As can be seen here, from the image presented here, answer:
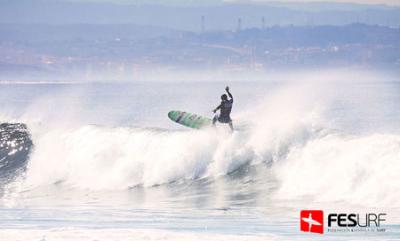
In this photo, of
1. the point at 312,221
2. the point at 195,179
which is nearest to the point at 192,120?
the point at 195,179

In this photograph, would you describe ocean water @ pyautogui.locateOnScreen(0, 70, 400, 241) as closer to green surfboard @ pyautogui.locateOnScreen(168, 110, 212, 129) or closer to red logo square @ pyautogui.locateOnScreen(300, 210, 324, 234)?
red logo square @ pyautogui.locateOnScreen(300, 210, 324, 234)

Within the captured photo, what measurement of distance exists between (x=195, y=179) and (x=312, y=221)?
925 centimetres

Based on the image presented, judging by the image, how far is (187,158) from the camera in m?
31.7

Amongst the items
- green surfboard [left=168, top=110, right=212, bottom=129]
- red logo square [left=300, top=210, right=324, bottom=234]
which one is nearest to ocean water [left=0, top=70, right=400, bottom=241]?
red logo square [left=300, top=210, right=324, bottom=234]

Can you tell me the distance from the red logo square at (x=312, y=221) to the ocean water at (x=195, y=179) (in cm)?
30

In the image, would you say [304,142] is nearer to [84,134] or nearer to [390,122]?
[84,134]

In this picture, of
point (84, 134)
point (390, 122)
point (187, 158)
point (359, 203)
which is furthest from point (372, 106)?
point (359, 203)

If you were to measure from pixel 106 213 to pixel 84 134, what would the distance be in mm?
14495

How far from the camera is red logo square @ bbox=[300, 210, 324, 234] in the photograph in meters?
20.8

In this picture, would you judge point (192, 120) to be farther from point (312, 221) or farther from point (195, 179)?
point (312, 221)

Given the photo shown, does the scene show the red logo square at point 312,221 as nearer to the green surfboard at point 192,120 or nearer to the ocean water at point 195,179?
the ocean water at point 195,179

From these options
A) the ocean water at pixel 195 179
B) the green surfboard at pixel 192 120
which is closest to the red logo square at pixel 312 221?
the ocean water at pixel 195 179

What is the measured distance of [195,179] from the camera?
30531 millimetres

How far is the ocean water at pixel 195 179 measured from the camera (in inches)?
849
